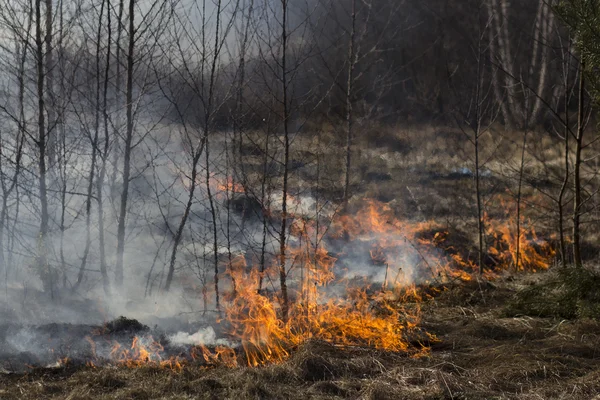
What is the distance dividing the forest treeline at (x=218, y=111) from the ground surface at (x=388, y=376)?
5.05 ft

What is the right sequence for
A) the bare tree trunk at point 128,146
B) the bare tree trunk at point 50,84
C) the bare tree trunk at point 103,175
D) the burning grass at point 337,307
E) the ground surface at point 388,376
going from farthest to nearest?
the bare tree trunk at point 50,84 → the bare tree trunk at point 103,175 → the bare tree trunk at point 128,146 → the burning grass at point 337,307 → the ground surface at point 388,376

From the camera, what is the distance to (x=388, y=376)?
4441mm

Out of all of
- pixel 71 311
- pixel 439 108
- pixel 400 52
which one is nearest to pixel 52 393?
pixel 71 311

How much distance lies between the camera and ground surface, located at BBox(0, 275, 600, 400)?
416 centimetres

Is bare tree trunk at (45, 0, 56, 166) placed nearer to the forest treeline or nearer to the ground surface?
the forest treeline

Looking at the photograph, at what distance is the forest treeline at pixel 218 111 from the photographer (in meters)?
7.53

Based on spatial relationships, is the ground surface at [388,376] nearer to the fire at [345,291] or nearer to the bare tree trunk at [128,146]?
the fire at [345,291]

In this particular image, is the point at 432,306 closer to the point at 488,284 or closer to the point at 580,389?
the point at 488,284

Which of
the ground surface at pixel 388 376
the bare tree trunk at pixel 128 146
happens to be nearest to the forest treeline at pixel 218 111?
the bare tree trunk at pixel 128 146

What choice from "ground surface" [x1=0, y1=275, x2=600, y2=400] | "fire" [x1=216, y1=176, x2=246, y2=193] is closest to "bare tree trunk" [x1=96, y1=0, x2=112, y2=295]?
"fire" [x1=216, y1=176, x2=246, y2=193]

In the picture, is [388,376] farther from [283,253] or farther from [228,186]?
[228,186]

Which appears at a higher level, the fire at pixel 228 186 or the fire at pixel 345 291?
the fire at pixel 228 186

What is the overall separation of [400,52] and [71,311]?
1570 centimetres

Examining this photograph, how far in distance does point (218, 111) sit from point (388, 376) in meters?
5.22
